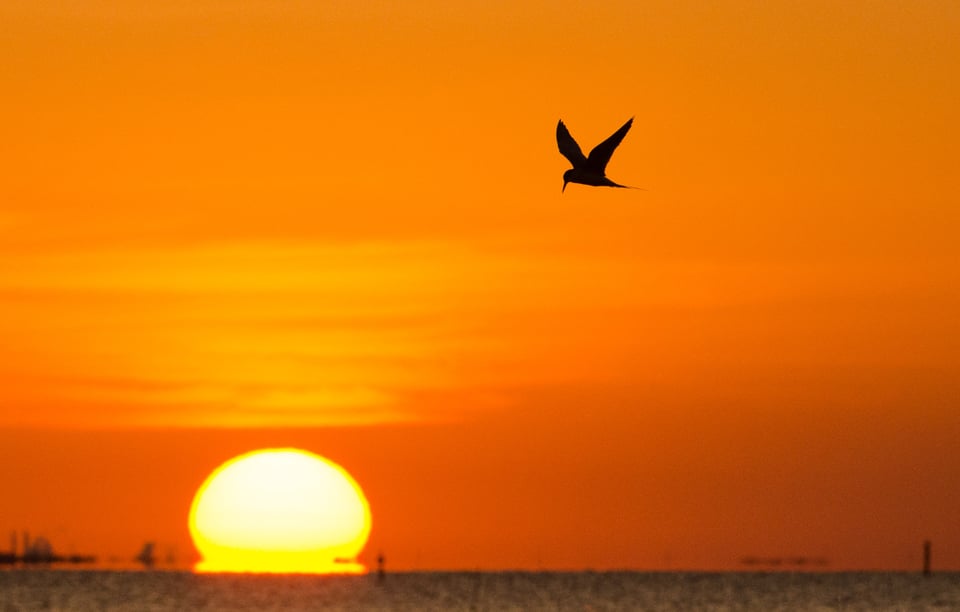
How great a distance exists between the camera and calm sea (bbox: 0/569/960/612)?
443ft

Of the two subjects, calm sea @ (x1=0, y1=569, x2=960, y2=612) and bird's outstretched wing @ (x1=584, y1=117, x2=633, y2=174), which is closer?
bird's outstretched wing @ (x1=584, y1=117, x2=633, y2=174)

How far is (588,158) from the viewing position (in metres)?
45.7

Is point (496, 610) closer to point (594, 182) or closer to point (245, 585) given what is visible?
point (245, 585)

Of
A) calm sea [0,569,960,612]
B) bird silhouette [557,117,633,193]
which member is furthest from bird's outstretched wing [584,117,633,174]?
calm sea [0,569,960,612]

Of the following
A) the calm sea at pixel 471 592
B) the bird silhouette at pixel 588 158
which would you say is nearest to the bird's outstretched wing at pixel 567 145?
the bird silhouette at pixel 588 158

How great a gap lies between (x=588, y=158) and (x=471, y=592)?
11203 centimetres

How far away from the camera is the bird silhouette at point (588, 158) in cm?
4453

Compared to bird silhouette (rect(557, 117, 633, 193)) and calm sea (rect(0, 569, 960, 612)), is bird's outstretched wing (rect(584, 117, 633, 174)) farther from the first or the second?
calm sea (rect(0, 569, 960, 612))

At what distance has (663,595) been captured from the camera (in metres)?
155

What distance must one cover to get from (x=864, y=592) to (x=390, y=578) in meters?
39.0

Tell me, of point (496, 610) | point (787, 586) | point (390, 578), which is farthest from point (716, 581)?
point (496, 610)

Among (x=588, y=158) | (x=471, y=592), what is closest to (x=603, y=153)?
(x=588, y=158)

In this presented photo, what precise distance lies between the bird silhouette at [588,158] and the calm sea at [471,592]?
82.9m

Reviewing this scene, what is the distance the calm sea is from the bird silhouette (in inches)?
3263
